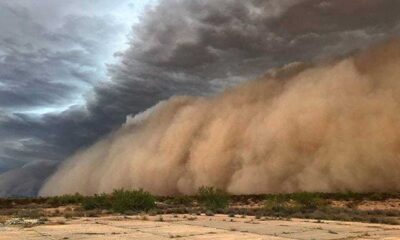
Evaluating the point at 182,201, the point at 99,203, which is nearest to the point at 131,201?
the point at 99,203

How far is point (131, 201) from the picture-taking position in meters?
53.1

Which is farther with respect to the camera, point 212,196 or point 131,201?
point 212,196

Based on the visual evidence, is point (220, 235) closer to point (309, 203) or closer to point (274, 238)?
point (274, 238)

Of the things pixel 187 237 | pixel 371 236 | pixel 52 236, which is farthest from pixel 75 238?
pixel 371 236

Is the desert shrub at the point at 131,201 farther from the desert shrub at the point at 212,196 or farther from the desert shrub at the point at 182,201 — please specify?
the desert shrub at the point at 182,201

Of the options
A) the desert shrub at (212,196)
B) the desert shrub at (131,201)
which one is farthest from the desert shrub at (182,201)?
the desert shrub at (131,201)

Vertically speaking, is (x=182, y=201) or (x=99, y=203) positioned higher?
(x=182, y=201)

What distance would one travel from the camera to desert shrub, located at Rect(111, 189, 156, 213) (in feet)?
170

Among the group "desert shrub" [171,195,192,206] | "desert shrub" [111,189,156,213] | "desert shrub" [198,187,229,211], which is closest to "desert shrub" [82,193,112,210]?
"desert shrub" [111,189,156,213]

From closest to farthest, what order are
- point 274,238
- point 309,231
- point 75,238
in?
point 274,238
point 75,238
point 309,231

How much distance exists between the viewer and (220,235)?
22750 mm

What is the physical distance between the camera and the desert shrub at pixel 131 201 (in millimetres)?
51688

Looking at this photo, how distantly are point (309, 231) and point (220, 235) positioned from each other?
5165mm

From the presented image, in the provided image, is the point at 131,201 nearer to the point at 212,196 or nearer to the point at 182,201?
the point at 212,196
